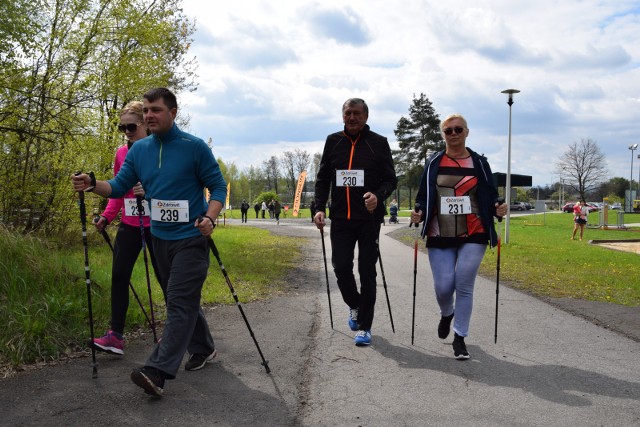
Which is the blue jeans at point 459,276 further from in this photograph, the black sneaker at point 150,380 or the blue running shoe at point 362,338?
the black sneaker at point 150,380

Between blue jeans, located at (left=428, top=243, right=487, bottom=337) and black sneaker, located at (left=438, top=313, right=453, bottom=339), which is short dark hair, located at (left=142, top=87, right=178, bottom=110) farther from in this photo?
black sneaker, located at (left=438, top=313, right=453, bottom=339)

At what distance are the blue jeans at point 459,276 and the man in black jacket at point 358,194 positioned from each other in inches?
26.0

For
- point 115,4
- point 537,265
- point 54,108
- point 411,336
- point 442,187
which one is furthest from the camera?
point 537,265

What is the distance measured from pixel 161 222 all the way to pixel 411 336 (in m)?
2.79

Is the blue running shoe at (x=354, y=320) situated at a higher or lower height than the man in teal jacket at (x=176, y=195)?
lower

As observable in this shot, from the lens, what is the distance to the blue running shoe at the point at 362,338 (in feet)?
17.6

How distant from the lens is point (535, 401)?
12.7 ft

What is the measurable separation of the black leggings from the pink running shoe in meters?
0.09

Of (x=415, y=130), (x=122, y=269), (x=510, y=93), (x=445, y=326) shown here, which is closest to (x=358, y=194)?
(x=445, y=326)

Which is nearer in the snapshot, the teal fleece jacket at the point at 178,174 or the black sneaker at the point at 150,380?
the black sneaker at the point at 150,380

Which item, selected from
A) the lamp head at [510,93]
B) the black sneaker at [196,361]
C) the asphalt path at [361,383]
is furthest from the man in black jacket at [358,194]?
the lamp head at [510,93]

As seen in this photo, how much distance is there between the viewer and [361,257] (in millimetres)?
5633

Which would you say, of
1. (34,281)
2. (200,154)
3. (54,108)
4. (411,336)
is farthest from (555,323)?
(54,108)

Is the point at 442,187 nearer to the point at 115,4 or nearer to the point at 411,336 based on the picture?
the point at 411,336
